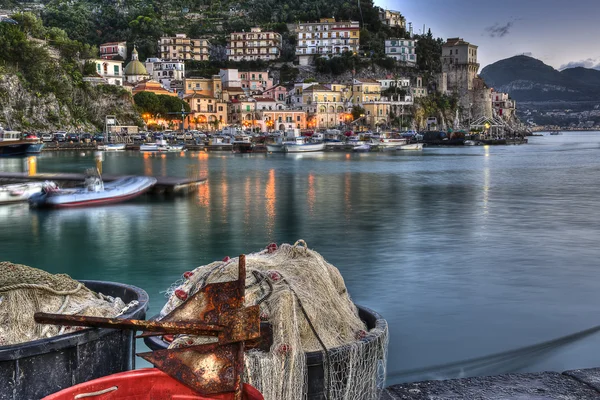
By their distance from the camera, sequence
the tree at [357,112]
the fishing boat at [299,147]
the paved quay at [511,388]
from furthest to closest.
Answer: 1. the tree at [357,112]
2. the fishing boat at [299,147]
3. the paved quay at [511,388]

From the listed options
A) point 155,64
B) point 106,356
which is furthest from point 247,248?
point 155,64

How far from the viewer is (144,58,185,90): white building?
127m

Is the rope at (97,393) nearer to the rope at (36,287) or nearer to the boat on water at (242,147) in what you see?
the rope at (36,287)

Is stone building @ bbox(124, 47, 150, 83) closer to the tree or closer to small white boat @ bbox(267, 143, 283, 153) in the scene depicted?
the tree

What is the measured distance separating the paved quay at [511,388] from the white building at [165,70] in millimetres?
123891

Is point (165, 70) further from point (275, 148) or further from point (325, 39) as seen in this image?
point (275, 148)

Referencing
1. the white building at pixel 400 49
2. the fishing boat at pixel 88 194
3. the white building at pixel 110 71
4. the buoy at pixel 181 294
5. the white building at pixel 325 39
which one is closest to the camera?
the buoy at pixel 181 294

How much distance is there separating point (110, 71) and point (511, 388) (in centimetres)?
11048

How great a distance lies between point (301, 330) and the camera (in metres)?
4.87

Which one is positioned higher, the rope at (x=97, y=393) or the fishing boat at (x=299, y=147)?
the fishing boat at (x=299, y=147)

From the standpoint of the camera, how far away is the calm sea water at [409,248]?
9.09 meters

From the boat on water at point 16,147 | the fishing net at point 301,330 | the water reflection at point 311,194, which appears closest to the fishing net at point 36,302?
the fishing net at point 301,330

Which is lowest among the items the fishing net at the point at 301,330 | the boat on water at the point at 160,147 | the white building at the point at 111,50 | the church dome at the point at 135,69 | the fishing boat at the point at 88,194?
the fishing boat at the point at 88,194

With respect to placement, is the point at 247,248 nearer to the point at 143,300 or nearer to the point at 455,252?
the point at 455,252
